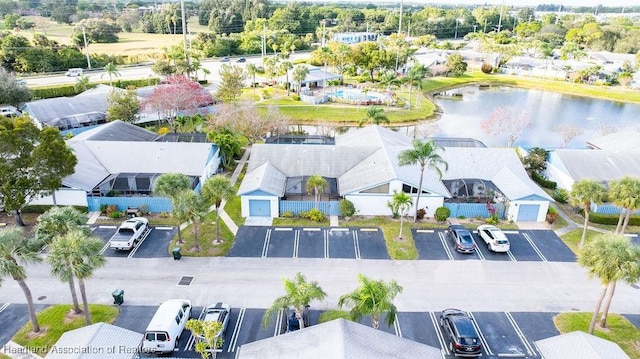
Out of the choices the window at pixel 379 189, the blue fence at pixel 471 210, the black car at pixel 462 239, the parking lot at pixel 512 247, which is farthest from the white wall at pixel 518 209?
the window at pixel 379 189

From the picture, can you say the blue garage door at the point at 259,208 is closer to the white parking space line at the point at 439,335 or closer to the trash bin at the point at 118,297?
the trash bin at the point at 118,297

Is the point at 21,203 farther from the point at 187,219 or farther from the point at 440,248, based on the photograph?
the point at 440,248

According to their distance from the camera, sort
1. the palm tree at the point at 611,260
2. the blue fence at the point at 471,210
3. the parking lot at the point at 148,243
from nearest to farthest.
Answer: the palm tree at the point at 611,260 < the parking lot at the point at 148,243 < the blue fence at the point at 471,210

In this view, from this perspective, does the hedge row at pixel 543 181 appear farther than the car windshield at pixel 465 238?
Yes

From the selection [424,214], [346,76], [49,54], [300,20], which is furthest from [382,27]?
[424,214]

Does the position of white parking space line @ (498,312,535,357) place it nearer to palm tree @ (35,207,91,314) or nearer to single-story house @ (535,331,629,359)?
single-story house @ (535,331,629,359)

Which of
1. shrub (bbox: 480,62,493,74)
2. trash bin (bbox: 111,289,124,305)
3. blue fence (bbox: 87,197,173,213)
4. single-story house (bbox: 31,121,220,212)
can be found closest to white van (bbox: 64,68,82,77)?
single-story house (bbox: 31,121,220,212)
